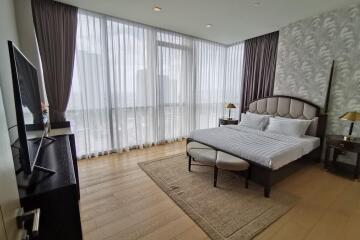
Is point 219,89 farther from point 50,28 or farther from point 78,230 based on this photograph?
point 78,230

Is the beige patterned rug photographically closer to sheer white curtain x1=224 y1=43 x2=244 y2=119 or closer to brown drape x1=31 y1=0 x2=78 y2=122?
brown drape x1=31 y1=0 x2=78 y2=122

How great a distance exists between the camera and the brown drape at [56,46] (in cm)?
268

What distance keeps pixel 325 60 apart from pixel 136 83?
11.8ft

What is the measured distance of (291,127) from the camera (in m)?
3.24

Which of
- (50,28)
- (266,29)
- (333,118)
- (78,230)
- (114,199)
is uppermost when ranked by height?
(266,29)

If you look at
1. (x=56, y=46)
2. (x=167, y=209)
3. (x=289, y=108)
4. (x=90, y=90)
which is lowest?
(x=167, y=209)

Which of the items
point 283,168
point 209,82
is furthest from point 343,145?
point 209,82

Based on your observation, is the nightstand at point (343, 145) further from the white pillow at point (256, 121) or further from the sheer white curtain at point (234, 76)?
the sheer white curtain at point (234, 76)

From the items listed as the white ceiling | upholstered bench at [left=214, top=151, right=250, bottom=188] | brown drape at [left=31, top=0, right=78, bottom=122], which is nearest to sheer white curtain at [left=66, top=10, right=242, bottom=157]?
brown drape at [left=31, top=0, right=78, bottom=122]

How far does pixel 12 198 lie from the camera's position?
624 mm

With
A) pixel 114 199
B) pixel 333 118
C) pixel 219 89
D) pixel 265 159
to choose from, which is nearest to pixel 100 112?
pixel 114 199

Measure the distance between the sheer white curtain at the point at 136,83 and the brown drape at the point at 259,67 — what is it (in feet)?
1.21

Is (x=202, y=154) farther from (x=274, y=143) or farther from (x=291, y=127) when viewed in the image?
(x=291, y=127)

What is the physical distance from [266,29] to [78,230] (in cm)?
455
